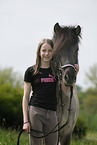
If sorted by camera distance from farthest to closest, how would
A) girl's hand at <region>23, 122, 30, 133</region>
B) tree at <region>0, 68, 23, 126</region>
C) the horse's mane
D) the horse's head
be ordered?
tree at <region>0, 68, 23, 126</region>, the horse's mane, the horse's head, girl's hand at <region>23, 122, 30, 133</region>

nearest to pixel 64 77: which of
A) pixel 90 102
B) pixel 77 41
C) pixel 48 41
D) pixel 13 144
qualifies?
pixel 48 41

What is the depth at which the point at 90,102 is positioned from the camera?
32.7m

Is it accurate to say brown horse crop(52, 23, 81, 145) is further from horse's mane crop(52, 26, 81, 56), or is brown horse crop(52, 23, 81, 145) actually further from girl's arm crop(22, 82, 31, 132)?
girl's arm crop(22, 82, 31, 132)

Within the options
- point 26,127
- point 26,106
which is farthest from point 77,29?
point 26,127

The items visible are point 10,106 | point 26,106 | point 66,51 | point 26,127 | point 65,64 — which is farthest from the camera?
point 10,106

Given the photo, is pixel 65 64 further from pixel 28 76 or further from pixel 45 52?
pixel 28 76

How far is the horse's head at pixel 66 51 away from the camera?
8.05 ft

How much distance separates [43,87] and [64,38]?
2.65 feet

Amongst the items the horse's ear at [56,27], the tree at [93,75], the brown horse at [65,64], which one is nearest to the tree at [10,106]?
the brown horse at [65,64]

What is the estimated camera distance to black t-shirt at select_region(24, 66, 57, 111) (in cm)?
240

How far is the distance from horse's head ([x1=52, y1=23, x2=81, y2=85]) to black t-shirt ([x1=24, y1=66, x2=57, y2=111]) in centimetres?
16

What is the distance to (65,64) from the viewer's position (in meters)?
2.57

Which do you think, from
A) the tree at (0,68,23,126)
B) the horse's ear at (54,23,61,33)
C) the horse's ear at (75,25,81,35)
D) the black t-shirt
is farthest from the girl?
the tree at (0,68,23,126)

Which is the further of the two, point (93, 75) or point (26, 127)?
point (93, 75)
